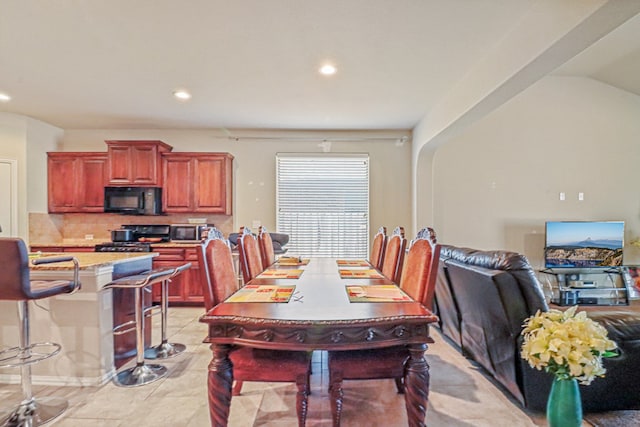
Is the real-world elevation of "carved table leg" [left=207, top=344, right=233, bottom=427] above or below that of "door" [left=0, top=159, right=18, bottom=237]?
below

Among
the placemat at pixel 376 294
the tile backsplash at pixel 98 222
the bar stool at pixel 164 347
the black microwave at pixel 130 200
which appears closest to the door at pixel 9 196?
the tile backsplash at pixel 98 222

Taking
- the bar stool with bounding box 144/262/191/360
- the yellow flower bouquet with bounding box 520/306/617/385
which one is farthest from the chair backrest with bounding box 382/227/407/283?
the bar stool with bounding box 144/262/191/360

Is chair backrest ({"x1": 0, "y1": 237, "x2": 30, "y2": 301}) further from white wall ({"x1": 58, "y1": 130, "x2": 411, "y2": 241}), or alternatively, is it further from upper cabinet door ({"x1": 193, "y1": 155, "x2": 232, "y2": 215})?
white wall ({"x1": 58, "y1": 130, "x2": 411, "y2": 241})

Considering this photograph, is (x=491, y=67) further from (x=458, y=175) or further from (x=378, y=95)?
(x=458, y=175)

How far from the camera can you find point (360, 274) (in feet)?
A: 8.56

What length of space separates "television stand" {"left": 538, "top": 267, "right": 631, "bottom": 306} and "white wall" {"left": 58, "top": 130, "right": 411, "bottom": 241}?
2311 mm

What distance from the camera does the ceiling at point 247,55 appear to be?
220 cm

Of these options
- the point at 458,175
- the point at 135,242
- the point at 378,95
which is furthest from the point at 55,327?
the point at 458,175

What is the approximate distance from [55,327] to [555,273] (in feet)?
19.4

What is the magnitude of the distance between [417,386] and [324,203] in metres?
3.80

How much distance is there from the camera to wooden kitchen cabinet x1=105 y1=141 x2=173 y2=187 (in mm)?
4672

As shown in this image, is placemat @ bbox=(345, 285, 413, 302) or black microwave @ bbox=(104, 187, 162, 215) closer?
placemat @ bbox=(345, 285, 413, 302)

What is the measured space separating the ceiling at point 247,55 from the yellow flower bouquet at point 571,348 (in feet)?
6.35

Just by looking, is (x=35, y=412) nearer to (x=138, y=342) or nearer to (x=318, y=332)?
(x=138, y=342)
